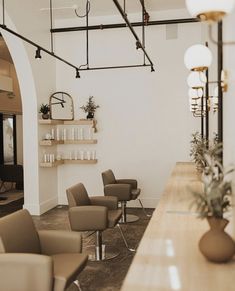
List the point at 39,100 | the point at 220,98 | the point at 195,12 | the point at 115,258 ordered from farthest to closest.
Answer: the point at 39,100 → the point at 115,258 → the point at 220,98 → the point at 195,12

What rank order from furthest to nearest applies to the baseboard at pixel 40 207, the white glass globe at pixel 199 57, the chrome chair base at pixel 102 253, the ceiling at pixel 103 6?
the baseboard at pixel 40 207, the ceiling at pixel 103 6, the chrome chair base at pixel 102 253, the white glass globe at pixel 199 57

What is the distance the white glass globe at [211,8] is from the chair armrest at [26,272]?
1732 mm

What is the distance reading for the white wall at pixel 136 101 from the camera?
263 inches

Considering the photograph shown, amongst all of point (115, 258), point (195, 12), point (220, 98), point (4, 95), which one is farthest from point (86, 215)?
point (4, 95)

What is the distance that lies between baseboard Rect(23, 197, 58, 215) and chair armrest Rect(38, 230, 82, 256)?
3.47 m

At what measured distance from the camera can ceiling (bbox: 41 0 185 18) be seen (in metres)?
6.27

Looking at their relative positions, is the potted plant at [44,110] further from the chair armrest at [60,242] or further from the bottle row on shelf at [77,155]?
the chair armrest at [60,242]

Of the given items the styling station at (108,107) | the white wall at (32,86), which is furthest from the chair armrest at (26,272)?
the white wall at (32,86)

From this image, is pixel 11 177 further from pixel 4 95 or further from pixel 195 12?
pixel 195 12

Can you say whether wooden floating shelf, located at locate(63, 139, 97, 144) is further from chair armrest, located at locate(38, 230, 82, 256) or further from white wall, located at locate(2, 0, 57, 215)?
chair armrest, located at locate(38, 230, 82, 256)

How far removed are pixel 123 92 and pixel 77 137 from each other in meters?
1.29

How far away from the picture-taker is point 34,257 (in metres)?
2.33

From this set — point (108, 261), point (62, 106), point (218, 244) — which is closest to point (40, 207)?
point (62, 106)

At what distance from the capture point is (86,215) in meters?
3.87
